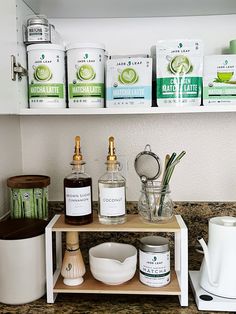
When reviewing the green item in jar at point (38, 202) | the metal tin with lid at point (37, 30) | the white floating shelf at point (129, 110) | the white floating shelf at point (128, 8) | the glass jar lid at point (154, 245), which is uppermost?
the white floating shelf at point (128, 8)

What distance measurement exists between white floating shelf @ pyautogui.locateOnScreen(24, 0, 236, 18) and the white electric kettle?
57 centimetres

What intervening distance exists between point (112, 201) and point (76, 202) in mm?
89

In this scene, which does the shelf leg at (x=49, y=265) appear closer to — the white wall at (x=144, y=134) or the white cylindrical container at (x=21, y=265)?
the white cylindrical container at (x=21, y=265)

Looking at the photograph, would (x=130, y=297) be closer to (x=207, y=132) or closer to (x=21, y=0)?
(x=207, y=132)

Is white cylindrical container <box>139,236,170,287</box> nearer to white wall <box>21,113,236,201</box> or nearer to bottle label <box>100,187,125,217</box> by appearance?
bottle label <box>100,187,125,217</box>

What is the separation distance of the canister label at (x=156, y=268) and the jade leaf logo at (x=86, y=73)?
0.45 m

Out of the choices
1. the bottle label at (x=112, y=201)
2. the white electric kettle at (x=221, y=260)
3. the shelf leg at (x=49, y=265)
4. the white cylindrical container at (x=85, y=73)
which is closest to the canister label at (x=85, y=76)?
the white cylindrical container at (x=85, y=73)

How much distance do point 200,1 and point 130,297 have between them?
2.52ft

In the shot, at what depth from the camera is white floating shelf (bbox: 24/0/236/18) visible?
38.8 inches

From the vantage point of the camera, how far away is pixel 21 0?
0.97m

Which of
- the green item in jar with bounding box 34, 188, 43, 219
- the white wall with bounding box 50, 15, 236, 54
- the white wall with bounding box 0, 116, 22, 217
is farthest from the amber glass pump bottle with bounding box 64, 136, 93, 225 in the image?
the white wall with bounding box 50, 15, 236, 54

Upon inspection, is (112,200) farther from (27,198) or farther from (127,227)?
(27,198)

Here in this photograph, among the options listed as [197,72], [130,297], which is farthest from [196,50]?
[130,297]

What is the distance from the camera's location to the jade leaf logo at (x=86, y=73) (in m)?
0.96
